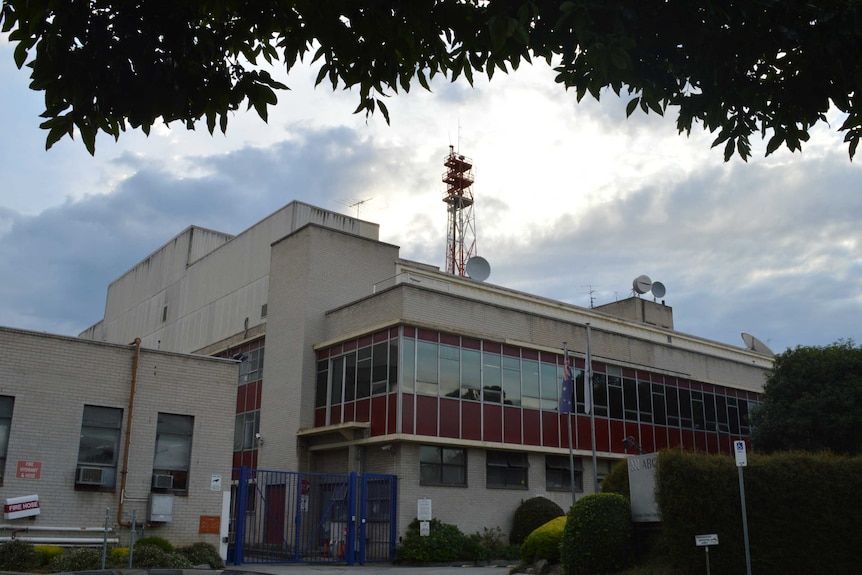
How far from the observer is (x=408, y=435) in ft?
89.1

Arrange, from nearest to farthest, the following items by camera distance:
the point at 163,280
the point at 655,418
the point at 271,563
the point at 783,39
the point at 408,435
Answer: the point at 783,39, the point at 271,563, the point at 408,435, the point at 655,418, the point at 163,280

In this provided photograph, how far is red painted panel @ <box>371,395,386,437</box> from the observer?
27928 mm

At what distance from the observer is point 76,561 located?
16.8 metres

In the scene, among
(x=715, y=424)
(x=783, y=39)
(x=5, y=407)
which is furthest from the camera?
(x=715, y=424)

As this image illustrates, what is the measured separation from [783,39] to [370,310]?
81.6ft

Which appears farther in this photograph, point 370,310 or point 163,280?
point 163,280

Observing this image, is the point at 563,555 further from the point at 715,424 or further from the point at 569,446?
the point at 715,424

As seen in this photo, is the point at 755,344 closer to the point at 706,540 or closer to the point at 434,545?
the point at 434,545

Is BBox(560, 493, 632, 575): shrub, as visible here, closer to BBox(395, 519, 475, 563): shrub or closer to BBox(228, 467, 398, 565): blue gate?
BBox(395, 519, 475, 563): shrub

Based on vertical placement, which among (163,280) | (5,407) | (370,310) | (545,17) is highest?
(163,280)

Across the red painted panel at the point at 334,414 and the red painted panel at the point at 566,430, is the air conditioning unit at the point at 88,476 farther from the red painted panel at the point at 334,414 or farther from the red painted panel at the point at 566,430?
the red painted panel at the point at 566,430

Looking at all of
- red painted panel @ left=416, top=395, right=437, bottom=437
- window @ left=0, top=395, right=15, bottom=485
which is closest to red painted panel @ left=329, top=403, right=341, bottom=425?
red painted panel @ left=416, top=395, right=437, bottom=437

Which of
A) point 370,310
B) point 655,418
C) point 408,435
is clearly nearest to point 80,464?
point 408,435

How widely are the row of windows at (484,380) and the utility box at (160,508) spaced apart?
9336 mm
